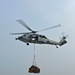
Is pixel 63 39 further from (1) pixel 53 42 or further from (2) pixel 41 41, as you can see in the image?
(2) pixel 41 41

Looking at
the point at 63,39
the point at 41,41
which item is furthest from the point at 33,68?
the point at 63,39

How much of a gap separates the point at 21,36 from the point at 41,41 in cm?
334

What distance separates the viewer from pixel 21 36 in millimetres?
39812

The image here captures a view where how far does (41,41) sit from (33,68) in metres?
4.30

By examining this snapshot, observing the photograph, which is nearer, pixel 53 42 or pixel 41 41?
pixel 41 41

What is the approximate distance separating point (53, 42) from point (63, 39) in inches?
112

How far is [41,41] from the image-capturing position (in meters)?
41.1

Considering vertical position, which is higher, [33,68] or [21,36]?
[21,36]

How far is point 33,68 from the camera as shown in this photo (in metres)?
40.8

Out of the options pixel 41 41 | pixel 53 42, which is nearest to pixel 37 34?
pixel 41 41

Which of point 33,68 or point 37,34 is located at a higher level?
point 37,34

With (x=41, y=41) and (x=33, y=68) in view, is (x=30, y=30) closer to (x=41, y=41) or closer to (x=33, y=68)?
(x=41, y=41)

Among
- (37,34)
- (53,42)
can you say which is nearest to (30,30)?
(37,34)

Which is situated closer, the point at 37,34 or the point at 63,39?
the point at 37,34
